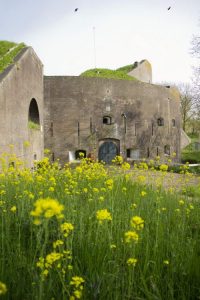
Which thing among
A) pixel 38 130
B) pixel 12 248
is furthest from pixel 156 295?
pixel 38 130

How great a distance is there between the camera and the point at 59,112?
19.8 m

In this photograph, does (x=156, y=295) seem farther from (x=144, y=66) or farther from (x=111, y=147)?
(x=144, y=66)

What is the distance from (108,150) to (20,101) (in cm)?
1141

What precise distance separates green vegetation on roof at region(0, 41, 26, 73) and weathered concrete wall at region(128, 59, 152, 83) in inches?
759

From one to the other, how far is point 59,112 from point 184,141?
25.3m

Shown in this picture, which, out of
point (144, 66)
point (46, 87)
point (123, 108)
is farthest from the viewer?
point (144, 66)

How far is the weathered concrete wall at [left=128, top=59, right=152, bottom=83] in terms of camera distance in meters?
30.8

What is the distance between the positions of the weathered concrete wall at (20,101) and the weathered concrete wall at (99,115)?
586 cm

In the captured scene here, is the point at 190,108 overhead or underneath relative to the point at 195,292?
overhead

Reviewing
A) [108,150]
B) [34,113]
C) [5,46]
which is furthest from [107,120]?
[5,46]

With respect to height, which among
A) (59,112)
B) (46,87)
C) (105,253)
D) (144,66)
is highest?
(144,66)

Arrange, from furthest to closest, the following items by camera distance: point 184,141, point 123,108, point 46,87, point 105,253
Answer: point 184,141 → point 123,108 → point 46,87 → point 105,253

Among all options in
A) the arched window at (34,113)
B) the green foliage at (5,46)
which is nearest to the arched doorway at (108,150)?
the arched window at (34,113)

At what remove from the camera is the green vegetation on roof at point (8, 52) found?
1010 cm
